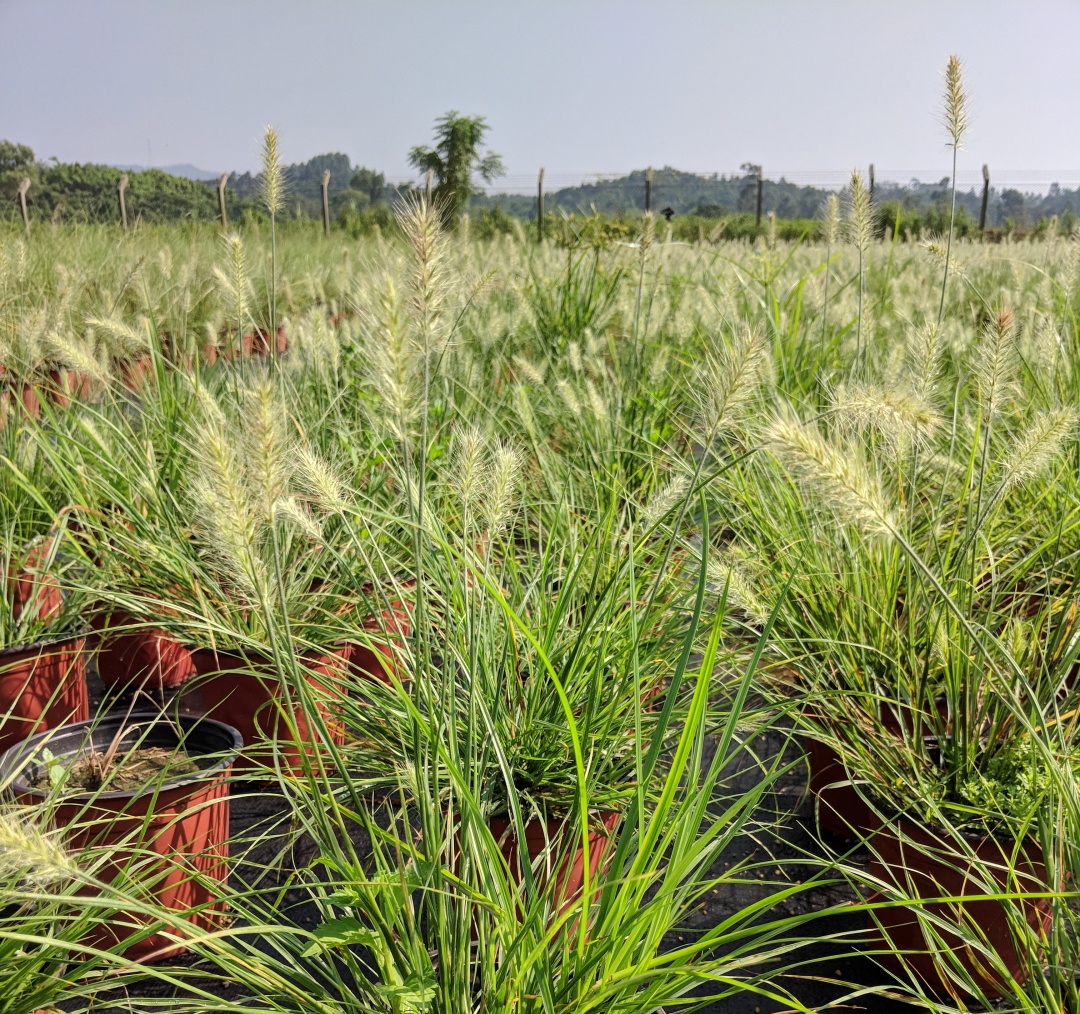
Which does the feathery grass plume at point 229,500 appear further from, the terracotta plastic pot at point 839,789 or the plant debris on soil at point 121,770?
the terracotta plastic pot at point 839,789

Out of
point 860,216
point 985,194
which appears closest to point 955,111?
point 860,216

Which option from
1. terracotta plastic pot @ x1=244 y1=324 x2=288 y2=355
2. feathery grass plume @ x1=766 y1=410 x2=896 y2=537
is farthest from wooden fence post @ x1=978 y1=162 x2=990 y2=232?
feathery grass plume @ x1=766 y1=410 x2=896 y2=537

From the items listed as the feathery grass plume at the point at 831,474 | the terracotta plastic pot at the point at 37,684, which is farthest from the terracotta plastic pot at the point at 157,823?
the feathery grass plume at the point at 831,474

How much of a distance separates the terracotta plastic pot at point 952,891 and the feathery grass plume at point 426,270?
3.62 feet

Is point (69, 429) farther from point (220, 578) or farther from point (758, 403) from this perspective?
point (758, 403)

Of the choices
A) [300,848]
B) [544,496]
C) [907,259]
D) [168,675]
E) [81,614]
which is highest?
[907,259]

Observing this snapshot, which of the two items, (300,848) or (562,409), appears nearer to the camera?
(300,848)

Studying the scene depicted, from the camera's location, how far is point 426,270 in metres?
1.15

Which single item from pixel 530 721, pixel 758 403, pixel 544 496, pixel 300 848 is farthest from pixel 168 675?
pixel 758 403

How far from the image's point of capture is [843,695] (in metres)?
1.89

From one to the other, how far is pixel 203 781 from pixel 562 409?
216cm

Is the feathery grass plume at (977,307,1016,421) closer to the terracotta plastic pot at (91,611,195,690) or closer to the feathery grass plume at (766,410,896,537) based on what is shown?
the feathery grass plume at (766,410,896,537)

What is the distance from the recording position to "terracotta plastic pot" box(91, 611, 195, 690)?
8.63ft

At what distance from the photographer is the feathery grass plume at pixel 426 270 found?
1155 mm
